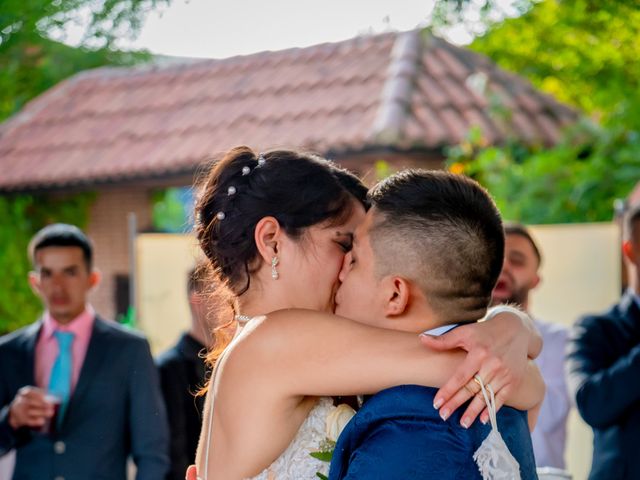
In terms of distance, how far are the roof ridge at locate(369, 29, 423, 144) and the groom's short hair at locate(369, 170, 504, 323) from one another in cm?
848

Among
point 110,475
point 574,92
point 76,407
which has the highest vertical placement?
point 76,407

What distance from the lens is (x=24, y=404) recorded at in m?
4.08

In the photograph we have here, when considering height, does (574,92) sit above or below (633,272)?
below

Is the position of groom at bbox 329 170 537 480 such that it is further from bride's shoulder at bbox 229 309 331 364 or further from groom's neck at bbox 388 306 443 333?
bride's shoulder at bbox 229 309 331 364

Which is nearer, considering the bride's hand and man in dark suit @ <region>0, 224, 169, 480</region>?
the bride's hand

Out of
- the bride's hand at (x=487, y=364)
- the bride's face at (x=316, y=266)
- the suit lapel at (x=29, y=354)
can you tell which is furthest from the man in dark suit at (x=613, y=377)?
the suit lapel at (x=29, y=354)

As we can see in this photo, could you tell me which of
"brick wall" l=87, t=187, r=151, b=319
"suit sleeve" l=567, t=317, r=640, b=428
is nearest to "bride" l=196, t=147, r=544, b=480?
"suit sleeve" l=567, t=317, r=640, b=428

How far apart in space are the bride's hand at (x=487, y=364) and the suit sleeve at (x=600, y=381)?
5.58ft

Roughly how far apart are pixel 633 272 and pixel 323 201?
2.43m

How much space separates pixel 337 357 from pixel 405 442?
282 millimetres

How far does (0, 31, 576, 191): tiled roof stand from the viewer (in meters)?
11.4

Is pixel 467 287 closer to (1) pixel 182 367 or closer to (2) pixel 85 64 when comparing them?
(1) pixel 182 367

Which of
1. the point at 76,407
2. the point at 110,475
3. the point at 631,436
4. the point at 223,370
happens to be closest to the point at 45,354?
the point at 76,407

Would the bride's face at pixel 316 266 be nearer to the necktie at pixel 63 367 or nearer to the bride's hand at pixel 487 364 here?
the bride's hand at pixel 487 364
